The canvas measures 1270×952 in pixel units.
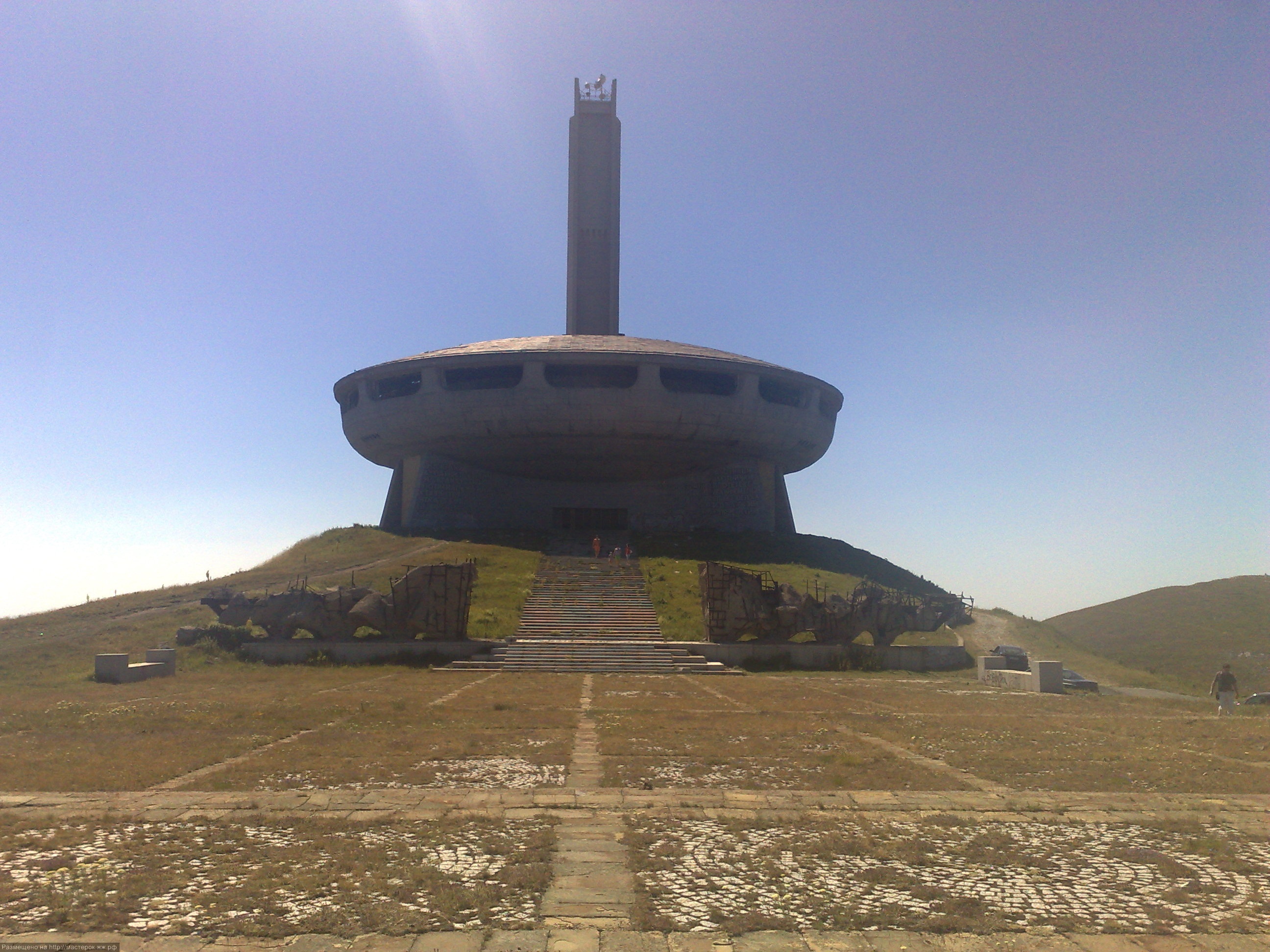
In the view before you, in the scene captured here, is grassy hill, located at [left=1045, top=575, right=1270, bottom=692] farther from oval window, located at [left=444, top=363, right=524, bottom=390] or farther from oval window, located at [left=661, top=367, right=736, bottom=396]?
oval window, located at [left=444, top=363, right=524, bottom=390]

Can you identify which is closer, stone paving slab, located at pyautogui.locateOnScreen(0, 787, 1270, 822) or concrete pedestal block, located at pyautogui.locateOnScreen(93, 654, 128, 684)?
stone paving slab, located at pyautogui.locateOnScreen(0, 787, 1270, 822)

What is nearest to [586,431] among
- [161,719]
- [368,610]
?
[368,610]

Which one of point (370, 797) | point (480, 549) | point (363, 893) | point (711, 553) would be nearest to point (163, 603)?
point (480, 549)

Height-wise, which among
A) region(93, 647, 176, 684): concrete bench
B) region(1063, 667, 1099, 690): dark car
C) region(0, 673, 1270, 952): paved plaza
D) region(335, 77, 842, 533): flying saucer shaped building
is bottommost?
region(0, 673, 1270, 952): paved plaza

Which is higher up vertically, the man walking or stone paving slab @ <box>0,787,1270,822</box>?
the man walking

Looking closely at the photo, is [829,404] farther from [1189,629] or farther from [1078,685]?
[1078,685]

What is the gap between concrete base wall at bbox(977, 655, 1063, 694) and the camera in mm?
18906

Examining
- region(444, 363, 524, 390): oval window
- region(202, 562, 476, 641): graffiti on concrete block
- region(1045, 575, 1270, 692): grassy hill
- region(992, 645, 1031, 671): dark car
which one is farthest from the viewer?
region(444, 363, 524, 390): oval window

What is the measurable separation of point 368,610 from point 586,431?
906 inches

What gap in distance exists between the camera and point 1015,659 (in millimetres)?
21906

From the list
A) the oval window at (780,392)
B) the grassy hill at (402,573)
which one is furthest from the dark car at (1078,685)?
the oval window at (780,392)

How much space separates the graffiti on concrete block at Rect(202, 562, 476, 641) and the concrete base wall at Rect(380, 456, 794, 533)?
78.1ft

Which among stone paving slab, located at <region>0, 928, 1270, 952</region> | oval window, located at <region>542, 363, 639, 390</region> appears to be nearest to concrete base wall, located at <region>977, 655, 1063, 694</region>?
stone paving slab, located at <region>0, 928, 1270, 952</region>

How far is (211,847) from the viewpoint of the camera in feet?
20.2
